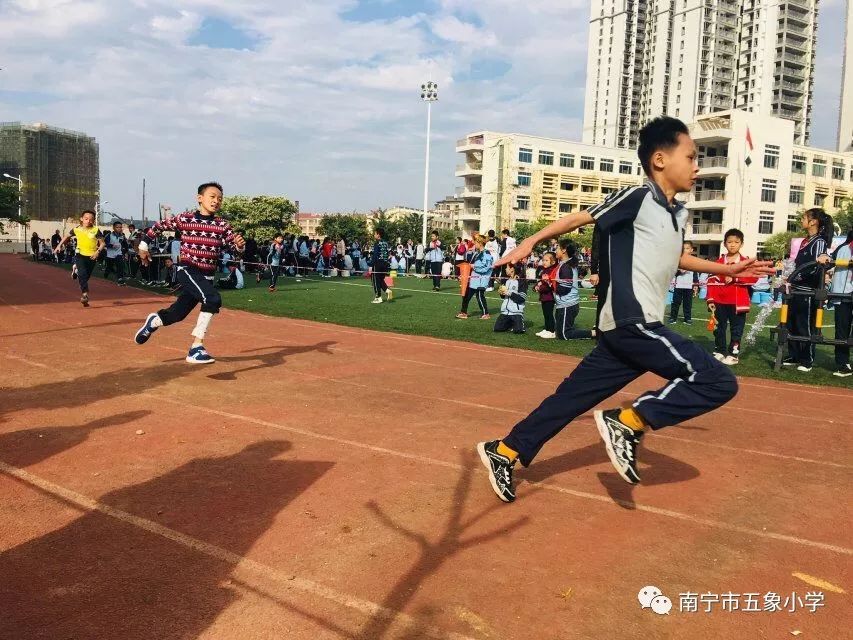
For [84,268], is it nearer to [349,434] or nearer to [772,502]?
[349,434]

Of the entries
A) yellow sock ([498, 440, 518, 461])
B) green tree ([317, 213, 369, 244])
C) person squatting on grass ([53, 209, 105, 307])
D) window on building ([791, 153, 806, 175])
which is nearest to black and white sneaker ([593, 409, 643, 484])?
yellow sock ([498, 440, 518, 461])

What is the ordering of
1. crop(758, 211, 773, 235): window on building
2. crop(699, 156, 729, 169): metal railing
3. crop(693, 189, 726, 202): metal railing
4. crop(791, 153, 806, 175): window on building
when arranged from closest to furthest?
crop(699, 156, 729, 169): metal railing
crop(693, 189, 726, 202): metal railing
crop(758, 211, 773, 235): window on building
crop(791, 153, 806, 175): window on building

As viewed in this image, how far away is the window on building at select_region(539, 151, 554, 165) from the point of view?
83.7 metres

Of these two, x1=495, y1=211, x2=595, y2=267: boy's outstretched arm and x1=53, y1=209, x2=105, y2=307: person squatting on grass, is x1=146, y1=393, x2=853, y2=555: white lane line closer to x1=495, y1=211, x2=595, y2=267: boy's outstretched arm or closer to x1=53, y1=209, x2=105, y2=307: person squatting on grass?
x1=495, y1=211, x2=595, y2=267: boy's outstretched arm

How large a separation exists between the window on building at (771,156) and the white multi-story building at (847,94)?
38.0 metres

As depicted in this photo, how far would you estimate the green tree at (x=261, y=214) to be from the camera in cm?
10600

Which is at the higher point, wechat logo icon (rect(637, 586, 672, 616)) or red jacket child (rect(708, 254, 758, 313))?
red jacket child (rect(708, 254, 758, 313))

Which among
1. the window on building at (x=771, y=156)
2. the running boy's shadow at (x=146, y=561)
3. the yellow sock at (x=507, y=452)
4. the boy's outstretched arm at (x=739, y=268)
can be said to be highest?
the window on building at (x=771, y=156)

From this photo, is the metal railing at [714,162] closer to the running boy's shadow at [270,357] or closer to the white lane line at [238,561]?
the running boy's shadow at [270,357]

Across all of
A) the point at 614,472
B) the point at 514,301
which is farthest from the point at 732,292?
the point at 614,472

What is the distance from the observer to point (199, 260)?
321 inches

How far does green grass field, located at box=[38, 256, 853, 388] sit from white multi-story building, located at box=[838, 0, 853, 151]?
96811mm

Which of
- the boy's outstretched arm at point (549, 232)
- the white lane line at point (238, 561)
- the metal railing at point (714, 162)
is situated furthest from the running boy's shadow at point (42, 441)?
the metal railing at point (714, 162)

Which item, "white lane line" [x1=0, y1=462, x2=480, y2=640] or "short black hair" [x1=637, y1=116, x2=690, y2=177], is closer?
"white lane line" [x1=0, y1=462, x2=480, y2=640]
